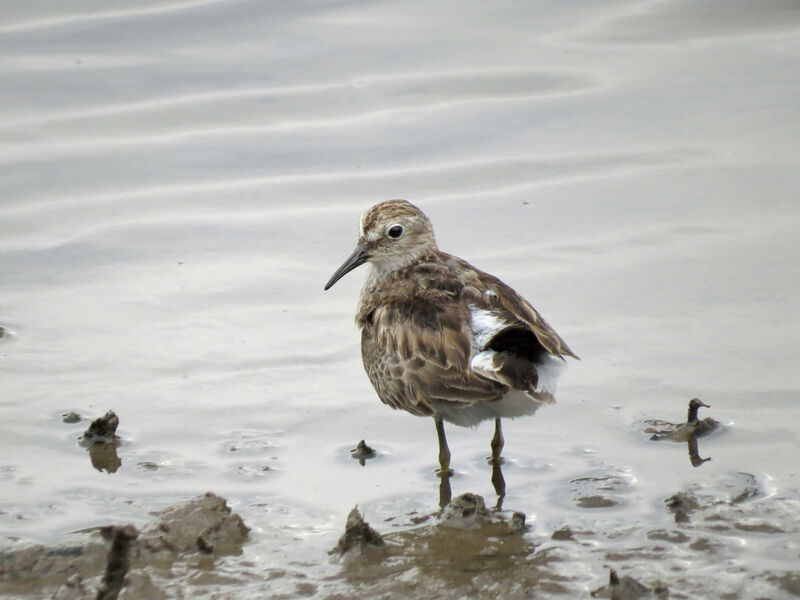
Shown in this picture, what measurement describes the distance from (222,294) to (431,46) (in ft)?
18.0

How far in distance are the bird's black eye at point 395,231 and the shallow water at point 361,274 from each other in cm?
83

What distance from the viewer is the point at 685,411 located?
6371mm

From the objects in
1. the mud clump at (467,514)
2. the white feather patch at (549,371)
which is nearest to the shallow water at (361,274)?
the mud clump at (467,514)

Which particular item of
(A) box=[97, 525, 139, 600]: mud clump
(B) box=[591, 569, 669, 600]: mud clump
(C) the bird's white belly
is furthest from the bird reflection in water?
(A) box=[97, 525, 139, 600]: mud clump

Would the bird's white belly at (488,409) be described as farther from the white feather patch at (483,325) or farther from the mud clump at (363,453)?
the mud clump at (363,453)

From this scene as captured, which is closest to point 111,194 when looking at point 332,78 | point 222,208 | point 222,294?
point 222,208

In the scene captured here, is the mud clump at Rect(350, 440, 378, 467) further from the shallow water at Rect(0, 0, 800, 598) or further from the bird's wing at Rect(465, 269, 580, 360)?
the bird's wing at Rect(465, 269, 580, 360)

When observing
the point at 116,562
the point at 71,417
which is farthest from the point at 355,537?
the point at 71,417

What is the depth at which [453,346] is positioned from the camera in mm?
5961

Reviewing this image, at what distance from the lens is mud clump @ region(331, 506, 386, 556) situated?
4.92 metres

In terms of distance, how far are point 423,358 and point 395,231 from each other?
1304 mm

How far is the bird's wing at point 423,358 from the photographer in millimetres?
5766

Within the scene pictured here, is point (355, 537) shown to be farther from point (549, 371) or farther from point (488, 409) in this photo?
point (549, 371)

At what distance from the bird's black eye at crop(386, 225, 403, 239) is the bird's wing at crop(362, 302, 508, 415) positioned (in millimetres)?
721
